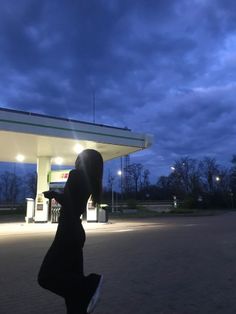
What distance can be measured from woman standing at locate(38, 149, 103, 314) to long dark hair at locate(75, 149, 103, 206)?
98 millimetres

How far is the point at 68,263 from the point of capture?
2955 millimetres

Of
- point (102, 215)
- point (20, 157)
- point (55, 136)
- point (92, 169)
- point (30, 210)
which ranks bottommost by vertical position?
point (92, 169)

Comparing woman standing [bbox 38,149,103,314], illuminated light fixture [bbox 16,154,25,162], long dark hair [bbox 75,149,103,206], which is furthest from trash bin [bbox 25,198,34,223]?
woman standing [bbox 38,149,103,314]

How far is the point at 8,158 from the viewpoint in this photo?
3319 cm

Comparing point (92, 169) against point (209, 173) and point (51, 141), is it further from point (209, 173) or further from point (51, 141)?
point (209, 173)

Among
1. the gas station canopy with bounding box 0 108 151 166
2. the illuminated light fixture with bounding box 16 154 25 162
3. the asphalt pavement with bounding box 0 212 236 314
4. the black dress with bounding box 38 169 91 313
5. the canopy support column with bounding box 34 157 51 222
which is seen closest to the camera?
the black dress with bounding box 38 169 91 313

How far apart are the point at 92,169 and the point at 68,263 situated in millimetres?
741

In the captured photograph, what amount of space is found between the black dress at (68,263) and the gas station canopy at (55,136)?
18.6m

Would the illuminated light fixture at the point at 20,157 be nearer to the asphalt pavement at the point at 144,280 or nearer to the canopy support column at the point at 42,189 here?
the canopy support column at the point at 42,189

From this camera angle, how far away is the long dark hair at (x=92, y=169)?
3269mm

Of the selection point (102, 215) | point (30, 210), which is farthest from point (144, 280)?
point (30, 210)

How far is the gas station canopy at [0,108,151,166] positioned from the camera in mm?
21469

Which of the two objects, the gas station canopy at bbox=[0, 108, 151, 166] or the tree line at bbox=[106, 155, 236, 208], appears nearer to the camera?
the gas station canopy at bbox=[0, 108, 151, 166]

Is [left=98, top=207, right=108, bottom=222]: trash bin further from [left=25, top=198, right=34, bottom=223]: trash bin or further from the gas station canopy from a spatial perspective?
[left=25, top=198, right=34, bottom=223]: trash bin
